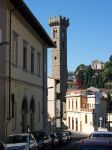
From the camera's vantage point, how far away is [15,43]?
36.5 metres

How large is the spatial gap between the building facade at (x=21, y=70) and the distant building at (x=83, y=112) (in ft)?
162

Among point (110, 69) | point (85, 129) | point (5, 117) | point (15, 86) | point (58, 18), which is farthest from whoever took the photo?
point (110, 69)

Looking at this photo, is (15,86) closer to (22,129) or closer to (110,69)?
(22,129)

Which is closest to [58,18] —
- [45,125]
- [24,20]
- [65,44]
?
[65,44]

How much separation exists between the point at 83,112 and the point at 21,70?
70.1 metres

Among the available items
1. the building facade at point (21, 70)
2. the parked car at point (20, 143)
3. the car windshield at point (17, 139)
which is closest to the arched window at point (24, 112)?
the building facade at point (21, 70)

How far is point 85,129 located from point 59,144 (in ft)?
192

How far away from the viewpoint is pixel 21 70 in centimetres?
3825

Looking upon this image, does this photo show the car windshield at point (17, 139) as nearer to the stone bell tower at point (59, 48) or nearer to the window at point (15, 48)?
the window at point (15, 48)

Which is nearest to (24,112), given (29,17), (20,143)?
(29,17)

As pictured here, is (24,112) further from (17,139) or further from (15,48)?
(17,139)

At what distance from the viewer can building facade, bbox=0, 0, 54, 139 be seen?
32344 mm

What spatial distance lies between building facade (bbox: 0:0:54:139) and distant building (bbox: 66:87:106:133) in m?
49.3

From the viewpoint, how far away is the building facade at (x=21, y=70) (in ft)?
106
